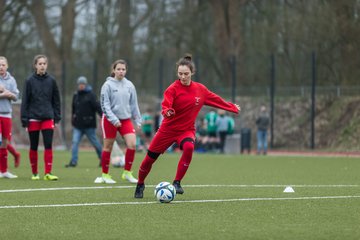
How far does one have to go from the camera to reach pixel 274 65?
33625 millimetres


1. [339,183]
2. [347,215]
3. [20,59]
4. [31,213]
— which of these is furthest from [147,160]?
[20,59]

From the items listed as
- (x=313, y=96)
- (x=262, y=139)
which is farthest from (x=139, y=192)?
(x=313, y=96)

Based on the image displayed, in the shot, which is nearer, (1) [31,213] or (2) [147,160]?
(1) [31,213]

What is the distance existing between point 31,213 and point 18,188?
3547 millimetres

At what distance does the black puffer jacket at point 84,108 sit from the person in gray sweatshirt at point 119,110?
22.4ft

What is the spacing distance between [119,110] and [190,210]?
4.65 meters

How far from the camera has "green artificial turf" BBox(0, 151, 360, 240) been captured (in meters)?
8.46

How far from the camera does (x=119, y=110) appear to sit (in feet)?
48.0

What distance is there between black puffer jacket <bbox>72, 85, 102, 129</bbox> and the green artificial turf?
557 centimetres

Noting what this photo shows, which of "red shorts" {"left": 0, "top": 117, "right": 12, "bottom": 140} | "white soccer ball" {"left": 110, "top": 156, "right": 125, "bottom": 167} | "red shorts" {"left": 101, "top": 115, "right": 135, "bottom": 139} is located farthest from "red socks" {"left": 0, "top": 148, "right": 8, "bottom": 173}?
"white soccer ball" {"left": 110, "top": 156, "right": 125, "bottom": 167}

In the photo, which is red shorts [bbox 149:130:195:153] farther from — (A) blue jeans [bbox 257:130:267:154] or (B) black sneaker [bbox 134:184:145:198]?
(A) blue jeans [bbox 257:130:267:154]

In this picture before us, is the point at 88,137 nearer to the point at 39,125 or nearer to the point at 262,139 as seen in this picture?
the point at 39,125

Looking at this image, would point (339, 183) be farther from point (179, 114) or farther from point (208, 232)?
point (208, 232)

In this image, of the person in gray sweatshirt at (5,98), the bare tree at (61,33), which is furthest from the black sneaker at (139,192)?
the bare tree at (61,33)
